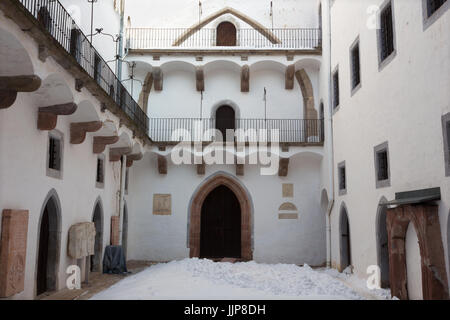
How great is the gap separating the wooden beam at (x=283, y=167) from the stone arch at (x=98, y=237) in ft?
23.6

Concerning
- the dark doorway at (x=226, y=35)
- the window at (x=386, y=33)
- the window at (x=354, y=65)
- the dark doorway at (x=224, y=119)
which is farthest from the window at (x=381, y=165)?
the dark doorway at (x=226, y=35)

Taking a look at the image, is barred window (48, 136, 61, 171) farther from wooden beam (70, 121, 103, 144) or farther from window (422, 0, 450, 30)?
window (422, 0, 450, 30)

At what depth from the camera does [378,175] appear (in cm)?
1127

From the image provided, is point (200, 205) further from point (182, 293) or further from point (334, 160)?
point (182, 293)

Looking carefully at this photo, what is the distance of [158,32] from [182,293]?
547 inches

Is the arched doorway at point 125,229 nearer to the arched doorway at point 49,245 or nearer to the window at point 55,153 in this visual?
the arched doorway at point 49,245

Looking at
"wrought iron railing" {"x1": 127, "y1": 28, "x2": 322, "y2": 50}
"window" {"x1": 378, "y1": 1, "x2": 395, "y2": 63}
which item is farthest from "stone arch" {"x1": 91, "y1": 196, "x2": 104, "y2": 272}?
"window" {"x1": 378, "y1": 1, "x2": 395, "y2": 63}

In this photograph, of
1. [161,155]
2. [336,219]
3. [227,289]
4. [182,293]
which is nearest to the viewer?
[182,293]

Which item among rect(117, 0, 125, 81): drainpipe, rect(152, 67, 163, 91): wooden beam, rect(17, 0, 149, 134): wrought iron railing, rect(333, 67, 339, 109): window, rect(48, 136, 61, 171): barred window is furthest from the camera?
rect(152, 67, 163, 91): wooden beam

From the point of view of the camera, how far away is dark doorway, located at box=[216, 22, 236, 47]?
790 inches

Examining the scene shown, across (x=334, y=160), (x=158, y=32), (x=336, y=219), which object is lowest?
(x=336, y=219)

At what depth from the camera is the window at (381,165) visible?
1084 centimetres

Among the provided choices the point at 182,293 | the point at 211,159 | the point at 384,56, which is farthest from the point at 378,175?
the point at 211,159

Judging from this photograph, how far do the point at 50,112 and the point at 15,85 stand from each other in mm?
1968
